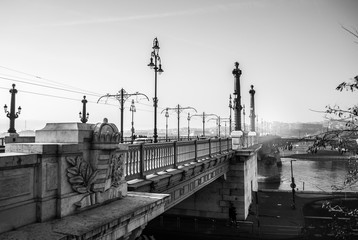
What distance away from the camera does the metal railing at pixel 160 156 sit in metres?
6.99

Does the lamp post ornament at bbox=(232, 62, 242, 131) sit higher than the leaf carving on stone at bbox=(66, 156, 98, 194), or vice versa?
the lamp post ornament at bbox=(232, 62, 242, 131)

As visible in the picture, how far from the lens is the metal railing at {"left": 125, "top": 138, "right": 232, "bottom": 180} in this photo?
22.9 ft

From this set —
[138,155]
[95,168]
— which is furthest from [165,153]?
[95,168]

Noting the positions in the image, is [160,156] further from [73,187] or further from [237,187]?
[237,187]

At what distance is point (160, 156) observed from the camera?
868 cm

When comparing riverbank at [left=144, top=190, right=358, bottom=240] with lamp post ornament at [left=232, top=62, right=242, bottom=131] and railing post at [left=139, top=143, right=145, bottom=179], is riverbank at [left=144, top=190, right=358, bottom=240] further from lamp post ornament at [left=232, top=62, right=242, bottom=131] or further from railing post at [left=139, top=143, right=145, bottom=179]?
railing post at [left=139, top=143, right=145, bottom=179]

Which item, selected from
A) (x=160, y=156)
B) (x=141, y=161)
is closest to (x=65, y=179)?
(x=141, y=161)

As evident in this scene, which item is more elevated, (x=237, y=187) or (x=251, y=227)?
(x=237, y=187)

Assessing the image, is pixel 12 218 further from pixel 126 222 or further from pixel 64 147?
pixel 126 222

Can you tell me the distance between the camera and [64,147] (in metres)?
4.14

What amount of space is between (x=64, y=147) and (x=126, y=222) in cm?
158

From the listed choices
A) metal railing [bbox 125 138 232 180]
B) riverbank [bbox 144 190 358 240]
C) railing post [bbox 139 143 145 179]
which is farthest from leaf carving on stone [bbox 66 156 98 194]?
riverbank [bbox 144 190 358 240]

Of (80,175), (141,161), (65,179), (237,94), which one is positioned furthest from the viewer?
(237,94)

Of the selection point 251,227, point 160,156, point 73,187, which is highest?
point 160,156
